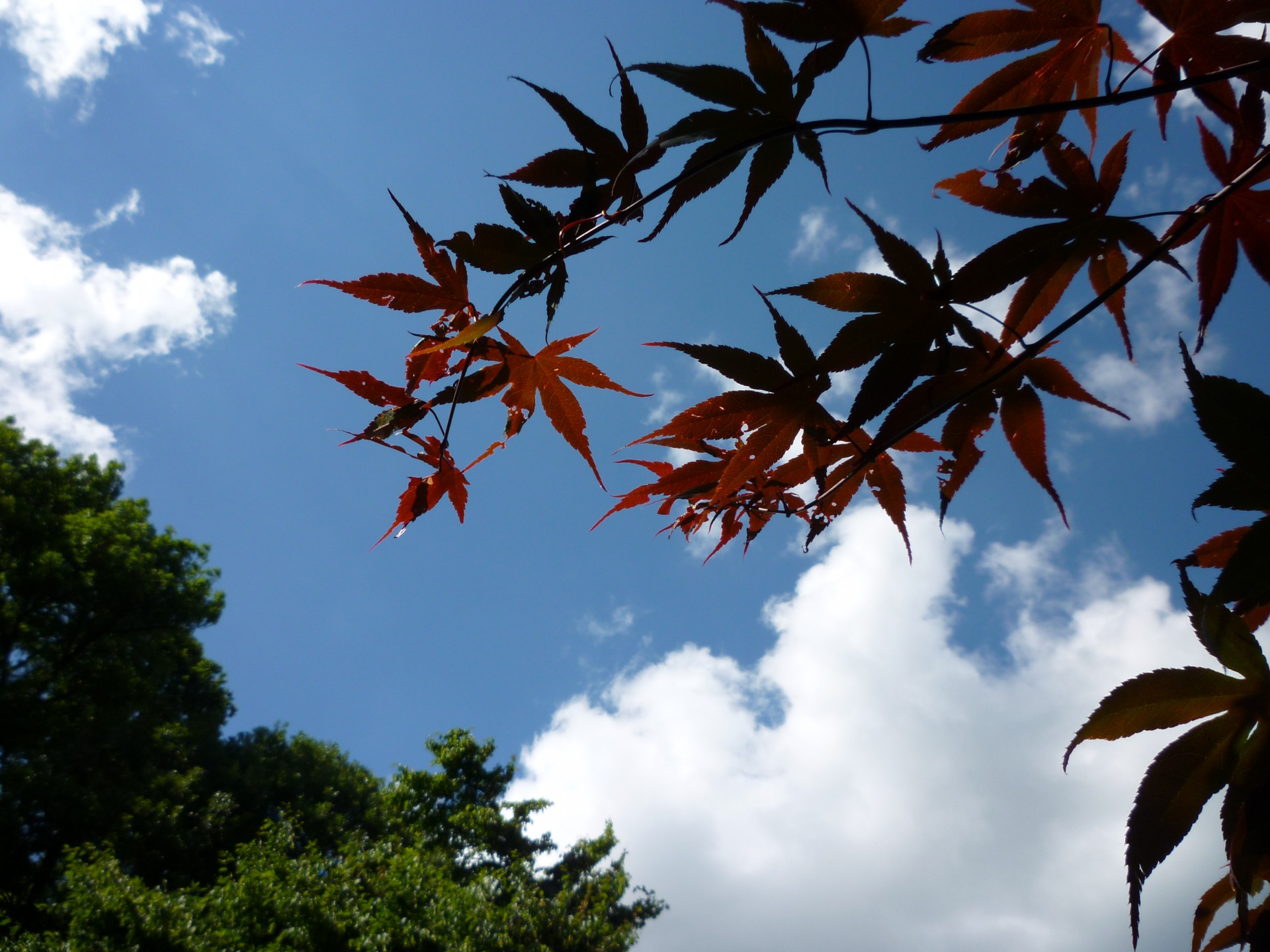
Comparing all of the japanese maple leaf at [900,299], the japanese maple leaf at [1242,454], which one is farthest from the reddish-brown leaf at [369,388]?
the japanese maple leaf at [1242,454]

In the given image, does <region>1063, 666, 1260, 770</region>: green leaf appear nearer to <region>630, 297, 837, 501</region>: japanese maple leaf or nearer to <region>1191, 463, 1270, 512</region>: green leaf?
<region>1191, 463, 1270, 512</region>: green leaf

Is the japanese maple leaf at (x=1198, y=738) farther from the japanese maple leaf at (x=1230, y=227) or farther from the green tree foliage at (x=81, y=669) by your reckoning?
the green tree foliage at (x=81, y=669)

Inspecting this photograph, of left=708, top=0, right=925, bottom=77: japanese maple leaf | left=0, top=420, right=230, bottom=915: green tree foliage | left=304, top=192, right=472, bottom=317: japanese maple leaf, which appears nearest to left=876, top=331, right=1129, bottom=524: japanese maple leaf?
left=708, top=0, right=925, bottom=77: japanese maple leaf

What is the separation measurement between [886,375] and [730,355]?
10.1 inches

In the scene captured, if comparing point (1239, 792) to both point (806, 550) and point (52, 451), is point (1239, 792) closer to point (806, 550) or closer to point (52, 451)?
point (806, 550)

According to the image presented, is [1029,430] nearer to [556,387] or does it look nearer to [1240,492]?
[1240,492]

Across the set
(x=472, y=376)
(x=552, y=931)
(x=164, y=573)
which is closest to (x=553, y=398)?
(x=472, y=376)

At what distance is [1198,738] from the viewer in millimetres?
757

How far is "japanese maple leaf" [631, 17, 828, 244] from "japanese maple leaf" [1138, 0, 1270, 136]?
21.7 inches

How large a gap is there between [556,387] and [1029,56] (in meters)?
0.94

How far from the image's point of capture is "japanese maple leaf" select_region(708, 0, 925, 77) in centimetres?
78

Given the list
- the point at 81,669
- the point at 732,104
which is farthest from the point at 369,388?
the point at 81,669

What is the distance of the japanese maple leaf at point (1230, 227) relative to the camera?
99 cm

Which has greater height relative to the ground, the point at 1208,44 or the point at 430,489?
the point at 1208,44
